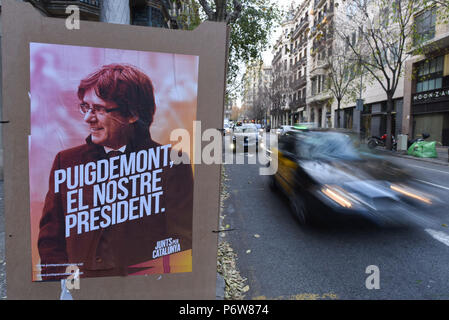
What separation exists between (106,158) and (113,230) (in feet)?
1.70

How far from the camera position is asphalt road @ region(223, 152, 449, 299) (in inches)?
123

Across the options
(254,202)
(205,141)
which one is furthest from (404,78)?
(205,141)

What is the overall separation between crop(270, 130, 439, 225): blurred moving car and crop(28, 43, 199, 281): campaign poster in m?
2.97

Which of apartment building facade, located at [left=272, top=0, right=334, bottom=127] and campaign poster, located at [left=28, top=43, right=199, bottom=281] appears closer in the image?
campaign poster, located at [left=28, top=43, right=199, bottom=281]

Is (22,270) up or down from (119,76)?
down

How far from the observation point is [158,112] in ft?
6.68

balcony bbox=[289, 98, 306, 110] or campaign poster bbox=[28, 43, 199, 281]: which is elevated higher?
balcony bbox=[289, 98, 306, 110]

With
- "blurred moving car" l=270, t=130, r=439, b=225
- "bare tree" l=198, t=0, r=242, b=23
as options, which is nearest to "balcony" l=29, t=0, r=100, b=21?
"bare tree" l=198, t=0, r=242, b=23

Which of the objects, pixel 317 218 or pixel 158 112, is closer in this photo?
pixel 158 112

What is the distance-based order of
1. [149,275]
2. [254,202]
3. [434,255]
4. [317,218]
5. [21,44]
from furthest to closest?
[254,202]
[317,218]
[434,255]
[149,275]
[21,44]

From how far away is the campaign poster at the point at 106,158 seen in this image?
193 centimetres

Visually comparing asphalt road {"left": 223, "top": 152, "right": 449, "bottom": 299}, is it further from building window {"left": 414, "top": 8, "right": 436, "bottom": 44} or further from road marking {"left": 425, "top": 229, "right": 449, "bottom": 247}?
building window {"left": 414, "top": 8, "right": 436, "bottom": 44}
